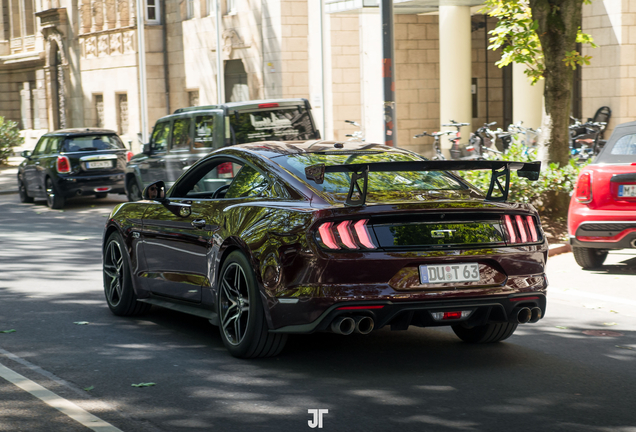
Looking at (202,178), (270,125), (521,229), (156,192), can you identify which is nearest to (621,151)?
(521,229)

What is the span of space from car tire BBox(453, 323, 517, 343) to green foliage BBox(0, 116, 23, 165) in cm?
2981

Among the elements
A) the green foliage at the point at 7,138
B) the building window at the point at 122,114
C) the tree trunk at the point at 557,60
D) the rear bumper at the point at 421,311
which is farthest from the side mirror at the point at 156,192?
the building window at the point at 122,114

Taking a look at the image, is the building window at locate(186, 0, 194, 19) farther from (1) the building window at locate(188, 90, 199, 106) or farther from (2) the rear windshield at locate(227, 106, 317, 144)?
(2) the rear windshield at locate(227, 106, 317, 144)

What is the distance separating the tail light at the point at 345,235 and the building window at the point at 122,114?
3378cm

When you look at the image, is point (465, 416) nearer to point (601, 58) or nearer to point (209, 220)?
point (209, 220)

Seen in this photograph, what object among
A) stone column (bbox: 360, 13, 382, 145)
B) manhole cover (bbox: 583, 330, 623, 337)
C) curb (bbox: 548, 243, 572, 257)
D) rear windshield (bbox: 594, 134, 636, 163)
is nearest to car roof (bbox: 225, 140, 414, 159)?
manhole cover (bbox: 583, 330, 623, 337)

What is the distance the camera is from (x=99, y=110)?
40594 millimetres

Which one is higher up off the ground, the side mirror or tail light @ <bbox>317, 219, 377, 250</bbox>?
the side mirror

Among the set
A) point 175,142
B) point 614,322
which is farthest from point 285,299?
point 175,142

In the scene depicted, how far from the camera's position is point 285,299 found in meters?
5.76

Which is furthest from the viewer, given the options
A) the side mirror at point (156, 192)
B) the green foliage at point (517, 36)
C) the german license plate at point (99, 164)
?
the german license plate at point (99, 164)

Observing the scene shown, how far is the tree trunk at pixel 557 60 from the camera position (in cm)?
1256

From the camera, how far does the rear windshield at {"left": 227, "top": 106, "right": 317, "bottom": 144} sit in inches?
564

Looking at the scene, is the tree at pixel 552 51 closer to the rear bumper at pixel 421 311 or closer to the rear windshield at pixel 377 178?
the rear windshield at pixel 377 178
